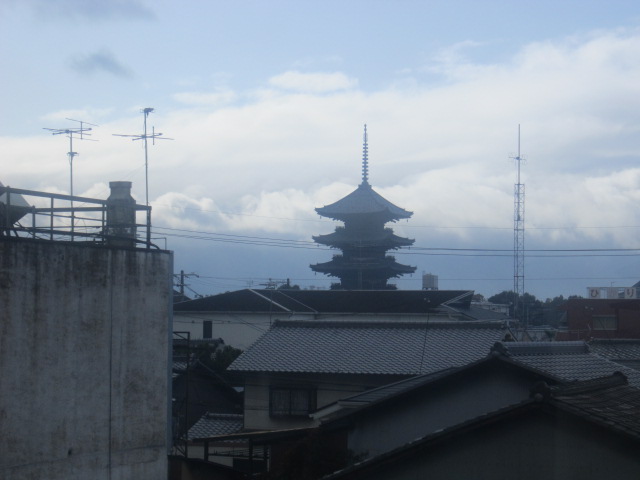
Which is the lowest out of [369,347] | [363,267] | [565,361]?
[369,347]

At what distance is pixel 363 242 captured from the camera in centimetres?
6575

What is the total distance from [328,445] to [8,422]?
6023 millimetres

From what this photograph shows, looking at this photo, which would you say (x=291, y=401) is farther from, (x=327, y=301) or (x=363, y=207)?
(x=363, y=207)

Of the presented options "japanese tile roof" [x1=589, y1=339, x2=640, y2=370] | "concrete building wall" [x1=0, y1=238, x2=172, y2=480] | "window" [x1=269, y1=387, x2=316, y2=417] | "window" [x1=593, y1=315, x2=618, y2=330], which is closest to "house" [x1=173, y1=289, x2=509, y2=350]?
"window" [x1=593, y1=315, x2=618, y2=330]

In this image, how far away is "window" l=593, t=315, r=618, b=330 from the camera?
48.9 metres

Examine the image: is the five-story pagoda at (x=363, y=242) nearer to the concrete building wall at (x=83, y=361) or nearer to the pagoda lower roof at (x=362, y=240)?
the pagoda lower roof at (x=362, y=240)

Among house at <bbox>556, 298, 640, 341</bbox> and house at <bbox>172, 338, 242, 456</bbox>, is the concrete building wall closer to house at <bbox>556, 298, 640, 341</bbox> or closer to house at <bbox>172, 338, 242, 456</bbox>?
house at <bbox>172, 338, 242, 456</bbox>

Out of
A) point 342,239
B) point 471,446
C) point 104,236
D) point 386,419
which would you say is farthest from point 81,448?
point 342,239

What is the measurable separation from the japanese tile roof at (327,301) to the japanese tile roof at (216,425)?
64.1 feet

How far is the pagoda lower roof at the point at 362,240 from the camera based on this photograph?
65.8 m

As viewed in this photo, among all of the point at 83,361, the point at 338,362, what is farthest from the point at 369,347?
the point at 83,361

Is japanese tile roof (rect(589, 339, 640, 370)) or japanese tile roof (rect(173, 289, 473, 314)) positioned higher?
japanese tile roof (rect(173, 289, 473, 314))

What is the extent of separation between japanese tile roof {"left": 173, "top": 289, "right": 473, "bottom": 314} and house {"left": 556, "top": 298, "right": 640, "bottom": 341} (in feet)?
22.3

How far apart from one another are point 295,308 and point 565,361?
35.3 metres
